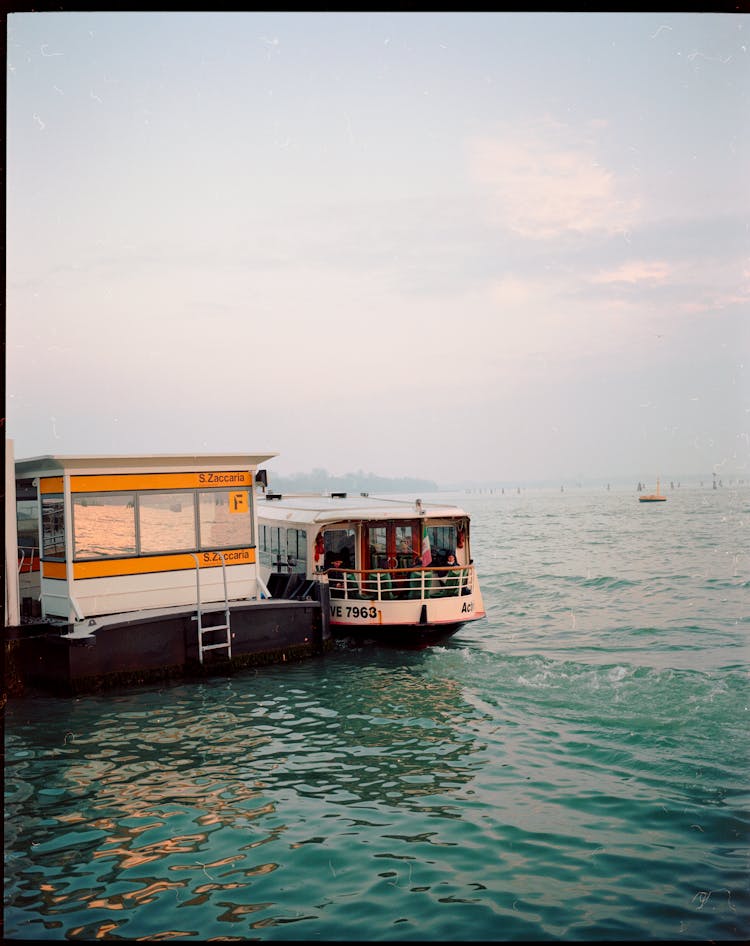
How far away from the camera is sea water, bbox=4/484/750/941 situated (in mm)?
7293

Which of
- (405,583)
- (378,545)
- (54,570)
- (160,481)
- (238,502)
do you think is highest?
(160,481)

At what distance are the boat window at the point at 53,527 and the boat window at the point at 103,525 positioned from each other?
0.32 meters

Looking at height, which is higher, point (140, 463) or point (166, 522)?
point (140, 463)

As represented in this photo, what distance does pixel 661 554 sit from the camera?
184 ft

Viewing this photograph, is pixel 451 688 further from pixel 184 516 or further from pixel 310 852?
pixel 310 852

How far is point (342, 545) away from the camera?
20672 millimetres

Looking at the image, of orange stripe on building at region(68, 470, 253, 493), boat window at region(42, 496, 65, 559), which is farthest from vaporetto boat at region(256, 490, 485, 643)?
boat window at region(42, 496, 65, 559)

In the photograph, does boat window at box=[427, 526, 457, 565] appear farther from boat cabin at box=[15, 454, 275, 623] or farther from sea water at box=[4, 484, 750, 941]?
boat cabin at box=[15, 454, 275, 623]

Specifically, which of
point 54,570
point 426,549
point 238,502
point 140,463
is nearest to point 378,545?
point 426,549

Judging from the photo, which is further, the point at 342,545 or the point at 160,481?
the point at 342,545

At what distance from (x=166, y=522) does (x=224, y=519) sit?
135cm

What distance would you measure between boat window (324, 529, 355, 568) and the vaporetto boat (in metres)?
0.02

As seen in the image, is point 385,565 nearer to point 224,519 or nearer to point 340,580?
point 340,580

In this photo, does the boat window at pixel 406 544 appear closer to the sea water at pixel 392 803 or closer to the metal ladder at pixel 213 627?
the sea water at pixel 392 803
